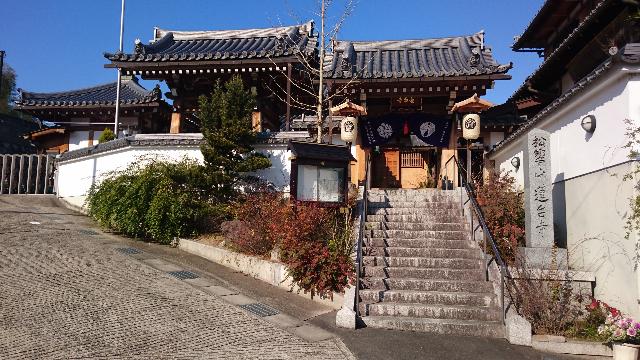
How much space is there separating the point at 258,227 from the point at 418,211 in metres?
4.05

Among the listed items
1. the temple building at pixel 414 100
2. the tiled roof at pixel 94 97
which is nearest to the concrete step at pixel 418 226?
the temple building at pixel 414 100

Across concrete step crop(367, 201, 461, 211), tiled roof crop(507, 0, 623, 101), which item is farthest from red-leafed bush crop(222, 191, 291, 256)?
tiled roof crop(507, 0, 623, 101)

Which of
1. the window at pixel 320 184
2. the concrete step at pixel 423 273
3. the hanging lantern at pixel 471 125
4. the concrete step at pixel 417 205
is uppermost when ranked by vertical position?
the hanging lantern at pixel 471 125

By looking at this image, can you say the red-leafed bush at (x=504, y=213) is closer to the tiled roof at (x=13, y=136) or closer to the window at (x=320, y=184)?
the window at (x=320, y=184)

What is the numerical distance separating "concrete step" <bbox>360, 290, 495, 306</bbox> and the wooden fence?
16.0 meters

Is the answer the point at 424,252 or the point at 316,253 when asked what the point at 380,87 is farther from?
the point at 316,253

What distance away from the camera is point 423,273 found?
8375 mm

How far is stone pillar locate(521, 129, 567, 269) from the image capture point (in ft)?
26.6

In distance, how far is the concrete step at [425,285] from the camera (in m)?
7.89

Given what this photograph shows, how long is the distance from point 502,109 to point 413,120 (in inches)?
199

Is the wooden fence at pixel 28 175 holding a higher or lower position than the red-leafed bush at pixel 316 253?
higher

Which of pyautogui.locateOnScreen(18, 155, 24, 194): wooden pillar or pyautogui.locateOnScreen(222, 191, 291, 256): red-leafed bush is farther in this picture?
pyautogui.locateOnScreen(18, 155, 24, 194): wooden pillar

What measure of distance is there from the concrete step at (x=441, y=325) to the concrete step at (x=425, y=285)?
88cm

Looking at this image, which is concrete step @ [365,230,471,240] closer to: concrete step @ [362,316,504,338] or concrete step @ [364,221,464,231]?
concrete step @ [364,221,464,231]
